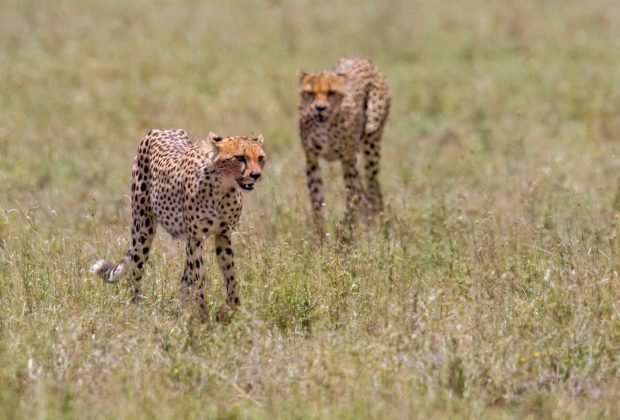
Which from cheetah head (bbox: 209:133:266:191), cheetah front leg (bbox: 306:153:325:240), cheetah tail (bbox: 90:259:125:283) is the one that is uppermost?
cheetah head (bbox: 209:133:266:191)

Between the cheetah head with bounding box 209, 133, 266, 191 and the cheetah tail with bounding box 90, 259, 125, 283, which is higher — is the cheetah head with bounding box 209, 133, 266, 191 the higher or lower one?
the higher one

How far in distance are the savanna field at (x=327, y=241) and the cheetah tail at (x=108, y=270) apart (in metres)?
0.06

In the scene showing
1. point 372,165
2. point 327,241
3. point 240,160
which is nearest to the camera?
point 240,160

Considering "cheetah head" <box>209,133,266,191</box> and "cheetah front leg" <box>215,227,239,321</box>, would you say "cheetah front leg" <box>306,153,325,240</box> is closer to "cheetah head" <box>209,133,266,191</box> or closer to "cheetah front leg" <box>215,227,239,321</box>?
"cheetah front leg" <box>215,227,239,321</box>

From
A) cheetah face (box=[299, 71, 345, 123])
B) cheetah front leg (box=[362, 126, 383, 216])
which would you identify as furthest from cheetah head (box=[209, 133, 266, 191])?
cheetah front leg (box=[362, 126, 383, 216])

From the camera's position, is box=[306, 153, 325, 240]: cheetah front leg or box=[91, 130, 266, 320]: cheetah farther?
box=[306, 153, 325, 240]: cheetah front leg

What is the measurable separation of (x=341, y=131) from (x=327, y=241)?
1589 millimetres

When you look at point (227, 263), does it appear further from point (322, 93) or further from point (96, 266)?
point (322, 93)

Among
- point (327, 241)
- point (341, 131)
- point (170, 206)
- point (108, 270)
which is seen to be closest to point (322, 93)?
point (341, 131)

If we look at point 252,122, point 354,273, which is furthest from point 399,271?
point 252,122

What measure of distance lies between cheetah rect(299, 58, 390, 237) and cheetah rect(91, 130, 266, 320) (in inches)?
69.3

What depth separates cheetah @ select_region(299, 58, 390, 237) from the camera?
30.6 feet

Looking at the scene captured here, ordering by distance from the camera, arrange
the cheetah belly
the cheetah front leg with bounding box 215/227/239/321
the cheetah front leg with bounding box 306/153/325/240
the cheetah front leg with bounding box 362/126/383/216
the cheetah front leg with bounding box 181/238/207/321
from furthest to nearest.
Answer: the cheetah front leg with bounding box 362/126/383/216 < the cheetah front leg with bounding box 306/153/325/240 < the cheetah belly < the cheetah front leg with bounding box 215/227/239/321 < the cheetah front leg with bounding box 181/238/207/321

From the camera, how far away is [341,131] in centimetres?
952
